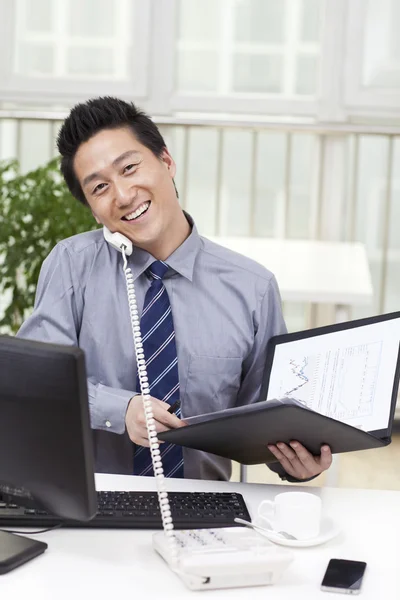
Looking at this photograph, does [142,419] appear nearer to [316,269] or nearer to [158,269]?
[158,269]

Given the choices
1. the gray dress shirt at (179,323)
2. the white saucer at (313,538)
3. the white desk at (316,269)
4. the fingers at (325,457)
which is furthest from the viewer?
the white desk at (316,269)

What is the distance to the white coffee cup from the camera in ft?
4.69

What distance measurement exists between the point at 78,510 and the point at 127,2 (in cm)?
315

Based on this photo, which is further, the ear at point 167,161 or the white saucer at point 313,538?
the ear at point 167,161

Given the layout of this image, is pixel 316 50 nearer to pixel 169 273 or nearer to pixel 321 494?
pixel 169 273

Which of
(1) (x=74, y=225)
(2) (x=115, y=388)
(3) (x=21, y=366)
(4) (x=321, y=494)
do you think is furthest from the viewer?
(1) (x=74, y=225)

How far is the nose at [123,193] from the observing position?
1.89m

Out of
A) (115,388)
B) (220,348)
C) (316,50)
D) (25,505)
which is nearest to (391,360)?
(220,348)

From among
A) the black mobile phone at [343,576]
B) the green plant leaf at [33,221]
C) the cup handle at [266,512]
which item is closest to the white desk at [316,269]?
the green plant leaf at [33,221]

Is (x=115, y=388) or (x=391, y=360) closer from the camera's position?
(x=391, y=360)

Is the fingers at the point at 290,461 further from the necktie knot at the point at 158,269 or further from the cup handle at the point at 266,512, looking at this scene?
the necktie knot at the point at 158,269

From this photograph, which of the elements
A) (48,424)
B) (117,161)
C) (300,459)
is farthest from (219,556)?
(117,161)

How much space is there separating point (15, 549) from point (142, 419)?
43cm

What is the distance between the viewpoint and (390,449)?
397 centimetres
